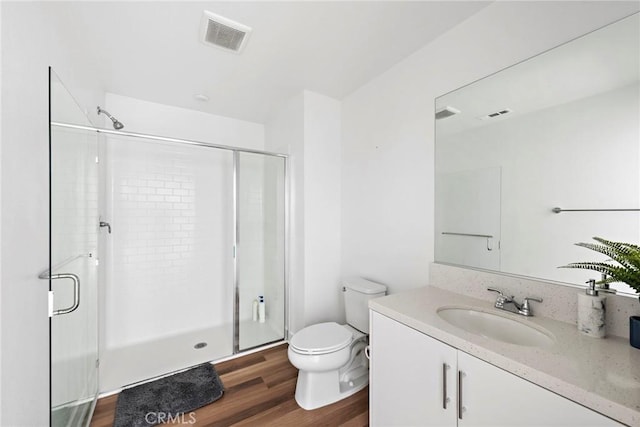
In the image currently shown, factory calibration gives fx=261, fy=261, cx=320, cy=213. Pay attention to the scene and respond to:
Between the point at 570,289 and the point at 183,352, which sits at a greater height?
the point at 570,289

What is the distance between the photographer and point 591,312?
1001 millimetres

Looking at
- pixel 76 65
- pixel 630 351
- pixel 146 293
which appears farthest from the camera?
pixel 146 293

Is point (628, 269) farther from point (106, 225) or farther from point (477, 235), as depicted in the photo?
point (106, 225)

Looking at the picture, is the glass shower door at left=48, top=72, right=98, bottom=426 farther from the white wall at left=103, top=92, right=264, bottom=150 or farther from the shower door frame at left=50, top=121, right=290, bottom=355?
the white wall at left=103, top=92, right=264, bottom=150

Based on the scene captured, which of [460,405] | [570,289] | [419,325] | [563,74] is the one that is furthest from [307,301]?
[563,74]

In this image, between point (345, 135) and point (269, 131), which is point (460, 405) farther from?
point (269, 131)

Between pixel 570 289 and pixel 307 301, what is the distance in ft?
5.95

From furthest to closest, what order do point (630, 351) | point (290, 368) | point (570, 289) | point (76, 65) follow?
point (290, 368), point (76, 65), point (570, 289), point (630, 351)

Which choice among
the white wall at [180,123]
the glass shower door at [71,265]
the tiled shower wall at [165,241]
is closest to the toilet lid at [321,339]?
the glass shower door at [71,265]

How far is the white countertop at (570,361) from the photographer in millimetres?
674

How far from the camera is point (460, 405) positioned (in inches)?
38.4

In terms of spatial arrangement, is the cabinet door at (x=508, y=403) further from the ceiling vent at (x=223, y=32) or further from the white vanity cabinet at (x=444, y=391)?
the ceiling vent at (x=223, y=32)
